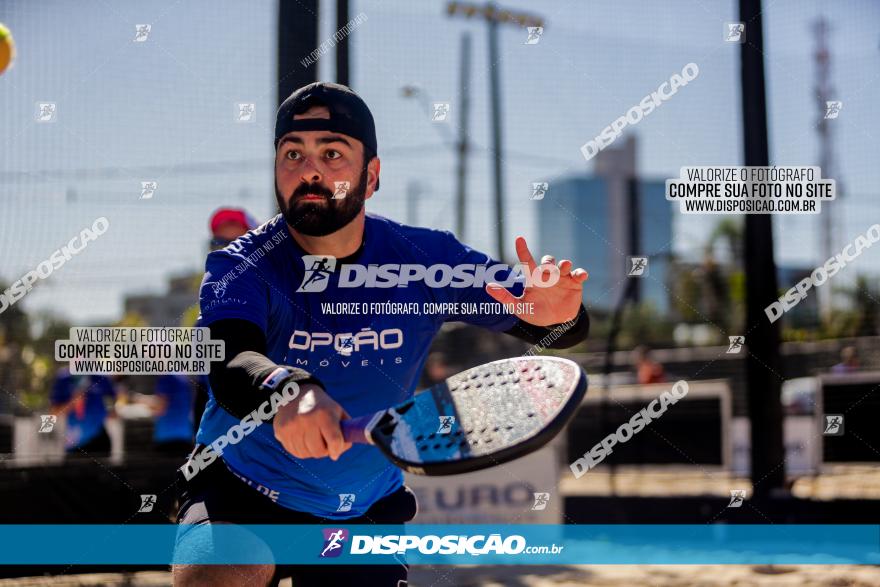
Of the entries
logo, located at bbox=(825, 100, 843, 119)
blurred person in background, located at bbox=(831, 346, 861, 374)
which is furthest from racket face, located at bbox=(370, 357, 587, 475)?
blurred person in background, located at bbox=(831, 346, 861, 374)

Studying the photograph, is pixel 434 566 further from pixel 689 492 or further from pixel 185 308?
pixel 689 492

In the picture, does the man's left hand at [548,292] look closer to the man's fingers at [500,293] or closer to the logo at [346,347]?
the man's fingers at [500,293]

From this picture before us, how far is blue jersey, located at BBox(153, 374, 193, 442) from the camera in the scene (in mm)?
5859

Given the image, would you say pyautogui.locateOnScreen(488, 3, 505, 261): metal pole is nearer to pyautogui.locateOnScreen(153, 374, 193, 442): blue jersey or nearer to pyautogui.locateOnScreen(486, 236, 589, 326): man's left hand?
pyautogui.locateOnScreen(486, 236, 589, 326): man's left hand

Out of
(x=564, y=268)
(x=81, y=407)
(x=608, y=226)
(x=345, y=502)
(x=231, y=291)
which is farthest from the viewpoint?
(x=608, y=226)

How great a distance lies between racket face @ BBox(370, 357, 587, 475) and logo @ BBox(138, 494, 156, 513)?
3243 millimetres

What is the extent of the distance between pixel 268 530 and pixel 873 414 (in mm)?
4941

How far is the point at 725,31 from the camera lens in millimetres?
5023

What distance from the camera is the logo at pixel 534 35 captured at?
179 inches

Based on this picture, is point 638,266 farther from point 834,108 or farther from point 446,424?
point 446,424

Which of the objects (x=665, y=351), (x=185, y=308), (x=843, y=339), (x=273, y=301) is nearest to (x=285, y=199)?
(x=273, y=301)

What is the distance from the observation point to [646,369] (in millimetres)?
9883
